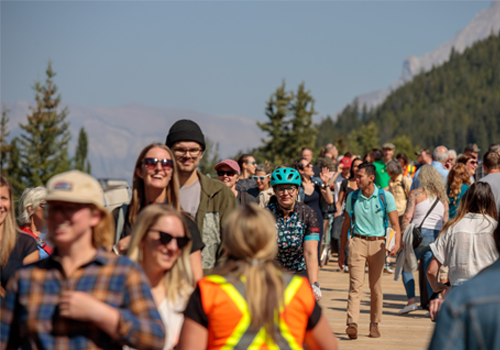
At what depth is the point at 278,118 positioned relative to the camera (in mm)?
69312

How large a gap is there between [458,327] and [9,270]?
9.15ft

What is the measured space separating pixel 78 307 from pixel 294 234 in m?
3.57

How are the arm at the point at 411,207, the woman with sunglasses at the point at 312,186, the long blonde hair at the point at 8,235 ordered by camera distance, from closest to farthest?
the long blonde hair at the point at 8,235, the arm at the point at 411,207, the woman with sunglasses at the point at 312,186

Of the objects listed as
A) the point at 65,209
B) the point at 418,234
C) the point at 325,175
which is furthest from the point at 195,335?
the point at 325,175

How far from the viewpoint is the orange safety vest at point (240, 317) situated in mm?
2717

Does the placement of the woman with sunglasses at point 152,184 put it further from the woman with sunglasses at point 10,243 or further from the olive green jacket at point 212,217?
the woman with sunglasses at point 10,243

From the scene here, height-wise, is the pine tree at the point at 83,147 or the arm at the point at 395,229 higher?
the pine tree at the point at 83,147

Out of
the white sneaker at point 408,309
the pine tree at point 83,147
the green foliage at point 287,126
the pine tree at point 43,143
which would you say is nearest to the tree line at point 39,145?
the pine tree at point 43,143

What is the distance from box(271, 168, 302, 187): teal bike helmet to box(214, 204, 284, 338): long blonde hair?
3.21 metres

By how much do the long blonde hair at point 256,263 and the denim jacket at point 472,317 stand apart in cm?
97

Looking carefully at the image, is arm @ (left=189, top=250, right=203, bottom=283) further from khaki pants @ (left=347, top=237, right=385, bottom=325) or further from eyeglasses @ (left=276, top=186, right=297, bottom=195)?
khaki pants @ (left=347, top=237, right=385, bottom=325)

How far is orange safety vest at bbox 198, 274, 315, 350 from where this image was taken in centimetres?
272

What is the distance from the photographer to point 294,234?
5898mm

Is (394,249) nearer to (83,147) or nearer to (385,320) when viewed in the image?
(385,320)
